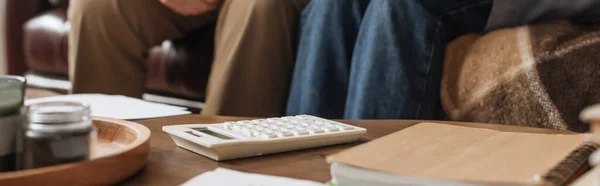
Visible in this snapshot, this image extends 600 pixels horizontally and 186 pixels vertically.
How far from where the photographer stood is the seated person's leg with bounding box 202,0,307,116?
1394 mm

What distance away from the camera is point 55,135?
464 millimetres

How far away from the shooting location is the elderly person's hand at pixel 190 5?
1489mm

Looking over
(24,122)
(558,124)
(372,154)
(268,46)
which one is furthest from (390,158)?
(268,46)

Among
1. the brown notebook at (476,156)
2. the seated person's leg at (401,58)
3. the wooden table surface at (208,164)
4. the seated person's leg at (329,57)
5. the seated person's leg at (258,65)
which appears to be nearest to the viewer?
the brown notebook at (476,156)

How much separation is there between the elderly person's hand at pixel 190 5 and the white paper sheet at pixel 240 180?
3.26ft

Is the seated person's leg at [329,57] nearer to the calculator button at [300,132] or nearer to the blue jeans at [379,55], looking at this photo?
the blue jeans at [379,55]

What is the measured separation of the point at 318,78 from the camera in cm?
128

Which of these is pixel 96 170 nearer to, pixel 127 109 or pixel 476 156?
pixel 476 156

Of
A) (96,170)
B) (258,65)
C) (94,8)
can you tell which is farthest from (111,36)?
(96,170)

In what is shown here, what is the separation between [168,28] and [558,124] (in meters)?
0.94

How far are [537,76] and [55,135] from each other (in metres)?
0.80

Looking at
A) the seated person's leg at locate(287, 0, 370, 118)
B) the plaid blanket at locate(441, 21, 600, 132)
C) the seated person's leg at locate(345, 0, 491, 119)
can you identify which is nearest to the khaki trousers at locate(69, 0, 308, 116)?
the seated person's leg at locate(287, 0, 370, 118)

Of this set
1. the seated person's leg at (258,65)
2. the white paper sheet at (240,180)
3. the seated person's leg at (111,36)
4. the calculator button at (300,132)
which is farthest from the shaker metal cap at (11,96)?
the seated person's leg at (111,36)

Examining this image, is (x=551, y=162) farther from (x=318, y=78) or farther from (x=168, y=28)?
(x=168, y=28)
